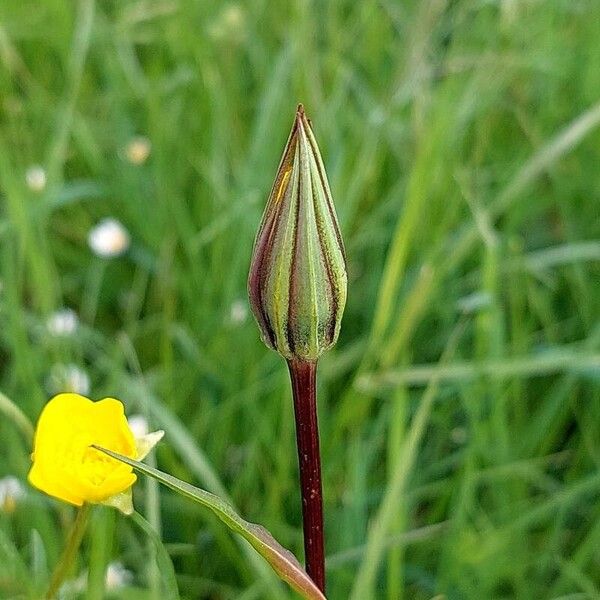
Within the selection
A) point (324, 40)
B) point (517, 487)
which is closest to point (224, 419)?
point (517, 487)

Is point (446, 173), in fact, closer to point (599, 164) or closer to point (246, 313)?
point (599, 164)

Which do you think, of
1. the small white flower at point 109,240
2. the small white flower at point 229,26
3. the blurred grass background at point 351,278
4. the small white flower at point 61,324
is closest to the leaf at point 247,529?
the blurred grass background at point 351,278

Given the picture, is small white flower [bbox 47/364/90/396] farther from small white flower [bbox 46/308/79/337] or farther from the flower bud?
the flower bud

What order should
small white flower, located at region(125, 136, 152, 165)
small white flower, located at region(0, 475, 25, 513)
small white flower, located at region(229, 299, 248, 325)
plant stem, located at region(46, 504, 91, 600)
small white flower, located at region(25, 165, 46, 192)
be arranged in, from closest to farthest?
plant stem, located at region(46, 504, 91, 600) → small white flower, located at region(0, 475, 25, 513) → small white flower, located at region(229, 299, 248, 325) → small white flower, located at region(25, 165, 46, 192) → small white flower, located at region(125, 136, 152, 165)

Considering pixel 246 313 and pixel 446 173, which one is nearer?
pixel 246 313

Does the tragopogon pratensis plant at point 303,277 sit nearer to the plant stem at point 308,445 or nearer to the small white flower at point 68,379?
the plant stem at point 308,445

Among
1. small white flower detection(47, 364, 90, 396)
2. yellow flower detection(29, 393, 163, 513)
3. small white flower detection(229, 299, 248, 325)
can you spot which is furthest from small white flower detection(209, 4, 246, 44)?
yellow flower detection(29, 393, 163, 513)
